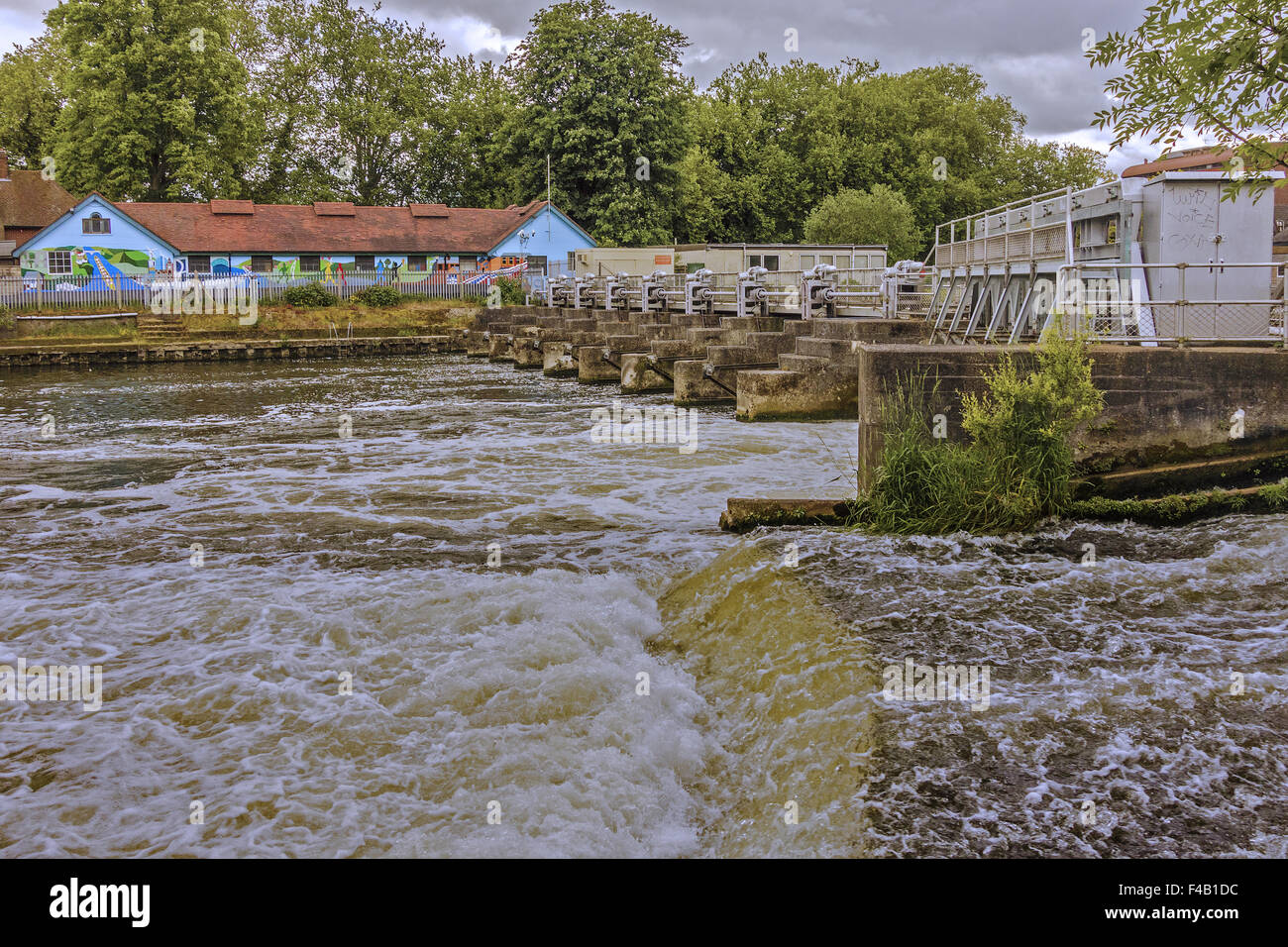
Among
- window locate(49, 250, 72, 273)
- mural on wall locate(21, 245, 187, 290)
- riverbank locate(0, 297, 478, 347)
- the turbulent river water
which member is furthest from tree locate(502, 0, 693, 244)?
the turbulent river water

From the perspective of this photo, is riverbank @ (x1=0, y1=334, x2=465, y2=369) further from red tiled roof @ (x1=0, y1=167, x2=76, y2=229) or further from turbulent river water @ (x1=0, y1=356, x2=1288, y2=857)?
turbulent river water @ (x1=0, y1=356, x2=1288, y2=857)

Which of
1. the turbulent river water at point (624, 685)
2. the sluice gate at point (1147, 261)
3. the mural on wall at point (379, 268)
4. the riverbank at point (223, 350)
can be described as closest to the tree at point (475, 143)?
the mural on wall at point (379, 268)

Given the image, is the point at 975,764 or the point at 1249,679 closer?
the point at 975,764

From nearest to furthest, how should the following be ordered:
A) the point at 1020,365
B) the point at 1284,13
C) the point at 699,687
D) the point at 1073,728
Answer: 1. the point at 1073,728
2. the point at 699,687
3. the point at 1284,13
4. the point at 1020,365

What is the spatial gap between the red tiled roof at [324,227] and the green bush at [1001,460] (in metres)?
49.7

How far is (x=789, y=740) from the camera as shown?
6031 millimetres

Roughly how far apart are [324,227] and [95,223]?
11.2 metres

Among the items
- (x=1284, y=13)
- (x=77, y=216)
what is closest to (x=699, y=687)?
(x=1284, y=13)

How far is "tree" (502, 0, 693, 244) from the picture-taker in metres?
56.5

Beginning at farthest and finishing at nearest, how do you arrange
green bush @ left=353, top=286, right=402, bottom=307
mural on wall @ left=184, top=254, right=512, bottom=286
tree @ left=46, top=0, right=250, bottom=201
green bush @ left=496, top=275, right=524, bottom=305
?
green bush @ left=496, top=275, right=524, bottom=305 → mural on wall @ left=184, top=254, right=512, bottom=286 → tree @ left=46, top=0, right=250, bottom=201 → green bush @ left=353, top=286, right=402, bottom=307

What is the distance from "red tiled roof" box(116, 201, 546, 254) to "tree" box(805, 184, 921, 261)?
15711mm

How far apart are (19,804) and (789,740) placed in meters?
4.14

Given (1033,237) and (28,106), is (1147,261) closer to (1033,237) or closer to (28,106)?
(1033,237)

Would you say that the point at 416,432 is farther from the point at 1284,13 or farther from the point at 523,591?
the point at 1284,13
